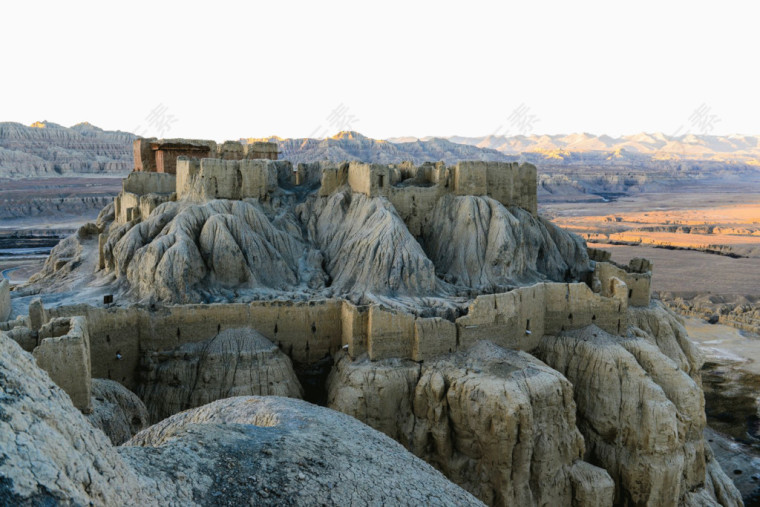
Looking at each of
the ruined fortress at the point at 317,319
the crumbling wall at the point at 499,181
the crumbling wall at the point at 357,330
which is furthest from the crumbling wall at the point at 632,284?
the crumbling wall at the point at 357,330

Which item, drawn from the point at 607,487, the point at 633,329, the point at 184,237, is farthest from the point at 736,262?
the point at 184,237

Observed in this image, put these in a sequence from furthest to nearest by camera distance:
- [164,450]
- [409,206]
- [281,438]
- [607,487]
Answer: [409,206] < [607,487] < [281,438] < [164,450]

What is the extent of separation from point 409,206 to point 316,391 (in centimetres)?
1238

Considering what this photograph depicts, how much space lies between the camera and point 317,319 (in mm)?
25234

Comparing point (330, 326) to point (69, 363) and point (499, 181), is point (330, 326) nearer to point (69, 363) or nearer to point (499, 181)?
point (69, 363)

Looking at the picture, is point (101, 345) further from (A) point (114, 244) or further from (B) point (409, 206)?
(B) point (409, 206)

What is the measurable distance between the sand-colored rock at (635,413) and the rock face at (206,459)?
12448 mm

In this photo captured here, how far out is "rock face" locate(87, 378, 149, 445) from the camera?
16.4 meters

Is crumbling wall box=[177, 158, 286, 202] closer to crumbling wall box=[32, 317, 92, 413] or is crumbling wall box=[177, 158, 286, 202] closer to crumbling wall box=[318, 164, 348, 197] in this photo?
crumbling wall box=[318, 164, 348, 197]

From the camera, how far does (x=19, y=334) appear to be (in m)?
16.7

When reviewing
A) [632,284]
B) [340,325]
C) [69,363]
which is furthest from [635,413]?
[69,363]

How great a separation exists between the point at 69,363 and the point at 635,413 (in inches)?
757

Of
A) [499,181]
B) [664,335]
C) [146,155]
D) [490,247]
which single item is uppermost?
[146,155]

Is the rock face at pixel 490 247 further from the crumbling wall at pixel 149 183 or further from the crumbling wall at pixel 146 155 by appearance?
the crumbling wall at pixel 146 155
